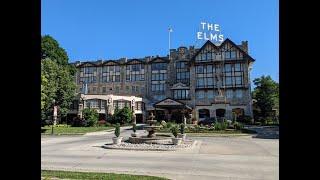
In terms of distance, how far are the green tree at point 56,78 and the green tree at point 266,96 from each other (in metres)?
34.4

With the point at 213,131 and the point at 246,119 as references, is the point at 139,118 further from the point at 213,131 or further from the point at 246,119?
the point at 213,131

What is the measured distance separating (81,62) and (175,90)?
81.9 ft

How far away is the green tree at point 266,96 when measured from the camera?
62.9 metres

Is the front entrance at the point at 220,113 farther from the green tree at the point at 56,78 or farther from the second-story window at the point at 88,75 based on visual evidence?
the second-story window at the point at 88,75

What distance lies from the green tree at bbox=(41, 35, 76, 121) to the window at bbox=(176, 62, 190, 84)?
70.8ft

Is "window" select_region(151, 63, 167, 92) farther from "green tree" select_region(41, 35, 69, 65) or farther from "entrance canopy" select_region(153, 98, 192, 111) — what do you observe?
"green tree" select_region(41, 35, 69, 65)

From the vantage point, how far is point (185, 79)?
7062 cm

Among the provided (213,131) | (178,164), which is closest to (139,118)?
(213,131)

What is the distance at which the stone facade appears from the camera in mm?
64375

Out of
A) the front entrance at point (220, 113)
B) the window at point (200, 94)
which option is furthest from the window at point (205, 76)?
the front entrance at point (220, 113)

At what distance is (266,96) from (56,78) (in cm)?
3746
